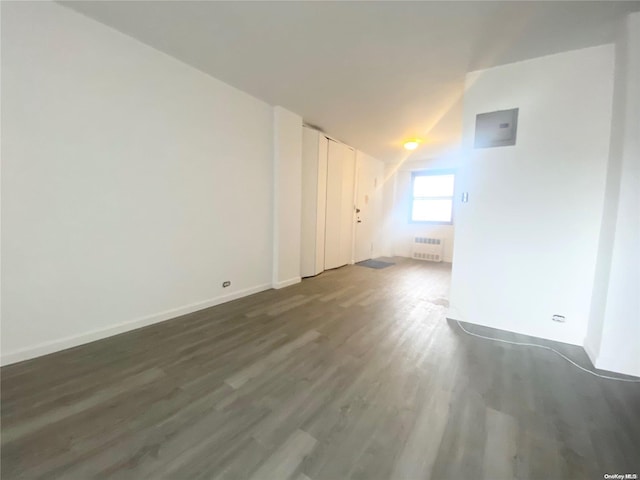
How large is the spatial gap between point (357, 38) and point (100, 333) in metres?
3.32

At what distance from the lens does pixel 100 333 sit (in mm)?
2293

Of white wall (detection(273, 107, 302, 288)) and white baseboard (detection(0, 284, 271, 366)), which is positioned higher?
white wall (detection(273, 107, 302, 288))

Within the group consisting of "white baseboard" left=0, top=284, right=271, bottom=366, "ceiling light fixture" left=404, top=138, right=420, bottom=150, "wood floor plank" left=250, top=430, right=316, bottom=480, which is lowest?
"wood floor plank" left=250, top=430, right=316, bottom=480

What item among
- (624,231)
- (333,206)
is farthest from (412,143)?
(624,231)

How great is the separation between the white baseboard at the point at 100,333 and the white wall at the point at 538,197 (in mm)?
2888

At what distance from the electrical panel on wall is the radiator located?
444 cm

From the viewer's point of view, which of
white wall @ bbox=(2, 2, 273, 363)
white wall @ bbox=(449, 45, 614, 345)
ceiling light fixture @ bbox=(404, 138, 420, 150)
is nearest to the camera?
white wall @ bbox=(2, 2, 273, 363)

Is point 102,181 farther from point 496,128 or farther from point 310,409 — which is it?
point 496,128

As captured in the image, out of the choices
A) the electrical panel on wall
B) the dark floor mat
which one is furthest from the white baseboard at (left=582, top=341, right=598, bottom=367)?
the dark floor mat

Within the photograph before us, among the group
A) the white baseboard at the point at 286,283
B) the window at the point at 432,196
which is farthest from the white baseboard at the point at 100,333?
the window at the point at 432,196

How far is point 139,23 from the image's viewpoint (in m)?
2.16

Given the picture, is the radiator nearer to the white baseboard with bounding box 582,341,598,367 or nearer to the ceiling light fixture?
the ceiling light fixture

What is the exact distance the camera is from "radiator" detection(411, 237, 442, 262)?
22.2 ft

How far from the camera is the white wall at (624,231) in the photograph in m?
1.91
